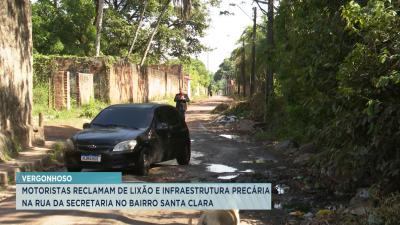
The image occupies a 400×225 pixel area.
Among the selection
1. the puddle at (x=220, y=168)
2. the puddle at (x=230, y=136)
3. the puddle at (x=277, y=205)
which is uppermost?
the puddle at (x=277, y=205)

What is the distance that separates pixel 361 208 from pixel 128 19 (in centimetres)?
4411

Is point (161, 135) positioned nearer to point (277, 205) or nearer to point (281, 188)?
point (281, 188)

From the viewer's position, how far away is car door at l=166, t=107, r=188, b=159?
1275 centimetres

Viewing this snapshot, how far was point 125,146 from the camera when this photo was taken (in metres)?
10.9

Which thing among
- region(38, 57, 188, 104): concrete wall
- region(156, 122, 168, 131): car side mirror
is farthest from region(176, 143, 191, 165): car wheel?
region(38, 57, 188, 104): concrete wall

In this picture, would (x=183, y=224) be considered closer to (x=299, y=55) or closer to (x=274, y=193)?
(x=274, y=193)

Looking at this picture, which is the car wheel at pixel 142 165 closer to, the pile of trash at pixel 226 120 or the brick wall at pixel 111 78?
the brick wall at pixel 111 78

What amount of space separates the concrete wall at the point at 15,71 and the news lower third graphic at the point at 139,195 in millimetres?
5722

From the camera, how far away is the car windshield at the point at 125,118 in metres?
11.9

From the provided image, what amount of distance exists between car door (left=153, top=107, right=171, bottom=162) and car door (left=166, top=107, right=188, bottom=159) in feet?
→ 0.51

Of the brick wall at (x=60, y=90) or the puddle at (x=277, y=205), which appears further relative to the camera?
the brick wall at (x=60, y=90)

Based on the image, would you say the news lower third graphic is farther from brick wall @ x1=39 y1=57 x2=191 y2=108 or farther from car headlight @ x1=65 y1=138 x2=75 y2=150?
brick wall @ x1=39 y1=57 x2=191 y2=108

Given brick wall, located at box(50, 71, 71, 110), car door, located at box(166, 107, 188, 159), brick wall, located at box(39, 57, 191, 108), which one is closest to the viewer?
car door, located at box(166, 107, 188, 159)

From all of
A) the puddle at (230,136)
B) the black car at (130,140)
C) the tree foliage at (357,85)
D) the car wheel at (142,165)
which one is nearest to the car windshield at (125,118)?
the black car at (130,140)
